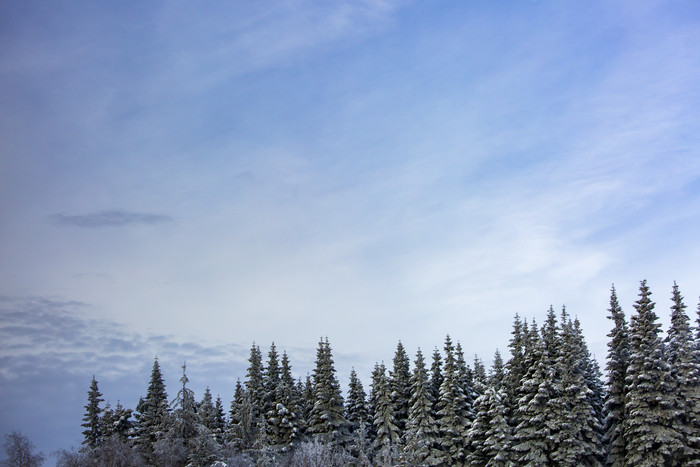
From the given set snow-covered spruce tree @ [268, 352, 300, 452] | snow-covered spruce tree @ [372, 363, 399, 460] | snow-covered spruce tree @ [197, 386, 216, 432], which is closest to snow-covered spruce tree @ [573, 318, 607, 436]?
snow-covered spruce tree @ [372, 363, 399, 460]

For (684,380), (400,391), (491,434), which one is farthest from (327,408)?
(684,380)

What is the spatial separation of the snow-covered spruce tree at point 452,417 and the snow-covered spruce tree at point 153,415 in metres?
34.4

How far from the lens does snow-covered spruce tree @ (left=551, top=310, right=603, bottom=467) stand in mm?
62969

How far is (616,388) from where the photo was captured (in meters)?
65.2

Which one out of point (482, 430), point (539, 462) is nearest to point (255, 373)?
point (482, 430)

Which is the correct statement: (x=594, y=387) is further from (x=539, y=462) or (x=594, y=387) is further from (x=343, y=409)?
(x=343, y=409)

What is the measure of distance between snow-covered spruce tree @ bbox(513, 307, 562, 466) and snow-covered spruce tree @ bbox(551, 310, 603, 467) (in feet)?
1.83

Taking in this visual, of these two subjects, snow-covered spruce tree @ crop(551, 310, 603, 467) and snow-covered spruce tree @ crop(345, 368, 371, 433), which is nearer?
snow-covered spruce tree @ crop(551, 310, 603, 467)

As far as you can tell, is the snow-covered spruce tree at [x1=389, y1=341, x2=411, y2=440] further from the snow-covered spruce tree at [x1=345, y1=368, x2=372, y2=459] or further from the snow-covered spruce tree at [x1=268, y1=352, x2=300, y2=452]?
the snow-covered spruce tree at [x1=268, y1=352, x2=300, y2=452]

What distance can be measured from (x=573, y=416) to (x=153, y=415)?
5723 centimetres

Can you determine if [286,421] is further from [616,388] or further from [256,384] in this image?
[616,388]

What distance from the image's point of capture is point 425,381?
247 ft

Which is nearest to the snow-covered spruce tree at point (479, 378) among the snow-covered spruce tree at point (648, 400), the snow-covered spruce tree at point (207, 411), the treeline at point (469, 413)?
the treeline at point (469, 413)

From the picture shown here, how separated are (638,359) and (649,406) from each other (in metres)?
4.30
